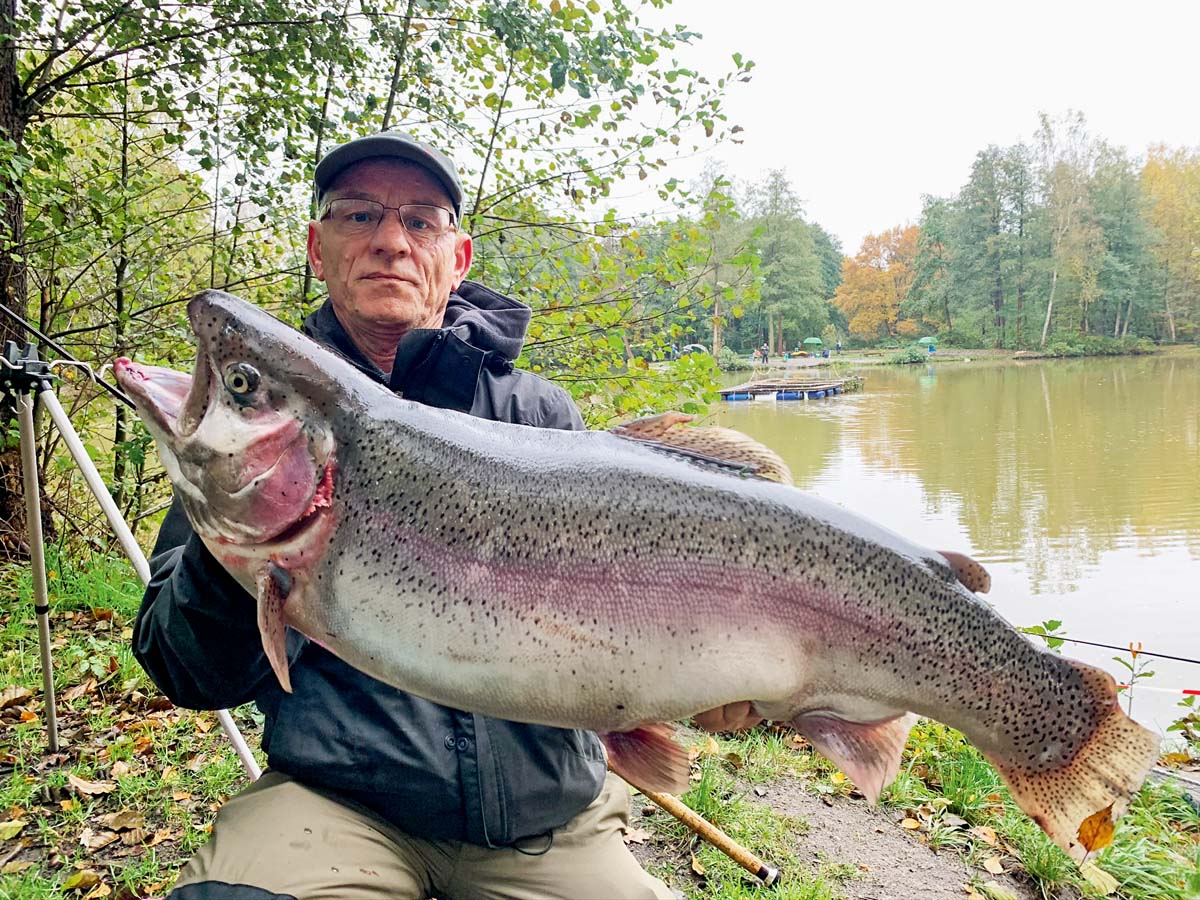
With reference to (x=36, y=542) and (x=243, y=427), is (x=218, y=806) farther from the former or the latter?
(x=243, y=427)

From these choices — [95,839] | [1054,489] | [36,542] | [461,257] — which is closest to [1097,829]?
[461,257]

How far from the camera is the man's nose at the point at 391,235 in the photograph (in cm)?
269

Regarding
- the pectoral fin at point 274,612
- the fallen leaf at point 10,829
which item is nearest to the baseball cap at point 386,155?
the pectoral fin at point 274,612

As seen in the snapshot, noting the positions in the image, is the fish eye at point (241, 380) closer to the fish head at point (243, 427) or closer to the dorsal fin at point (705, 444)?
the fish head at point (243, 427)

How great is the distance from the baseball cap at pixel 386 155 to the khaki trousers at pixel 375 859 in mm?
2055

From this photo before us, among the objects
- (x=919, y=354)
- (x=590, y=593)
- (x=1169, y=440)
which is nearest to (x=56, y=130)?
(x=590, y=593)

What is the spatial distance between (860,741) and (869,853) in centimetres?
190

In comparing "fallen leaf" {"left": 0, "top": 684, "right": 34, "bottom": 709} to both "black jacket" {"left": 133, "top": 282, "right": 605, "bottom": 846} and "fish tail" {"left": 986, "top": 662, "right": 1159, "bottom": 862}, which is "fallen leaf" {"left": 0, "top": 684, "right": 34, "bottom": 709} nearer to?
"black jacket" {"left": 133, "top": 282, "right": 605, "bottom": 846}

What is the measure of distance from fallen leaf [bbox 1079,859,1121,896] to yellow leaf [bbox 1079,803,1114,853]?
1800 millimetres

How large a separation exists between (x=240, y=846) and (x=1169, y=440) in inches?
838

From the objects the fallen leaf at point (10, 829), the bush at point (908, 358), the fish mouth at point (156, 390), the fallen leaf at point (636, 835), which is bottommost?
the fallen leaf at point (636, 835)

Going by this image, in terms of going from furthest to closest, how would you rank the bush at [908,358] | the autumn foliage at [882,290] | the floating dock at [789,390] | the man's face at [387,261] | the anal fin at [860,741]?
the autumn foliage at [882,290] → the bush at [908,358] → the floating dock at [789,390] → the man's face at [387,261] → the anal fin at [860,741]

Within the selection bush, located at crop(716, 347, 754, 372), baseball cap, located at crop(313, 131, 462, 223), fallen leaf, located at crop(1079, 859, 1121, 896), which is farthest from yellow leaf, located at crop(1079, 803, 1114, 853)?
bush, located at crop(716, 347, 754, 372)

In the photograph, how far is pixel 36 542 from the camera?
3.42m
